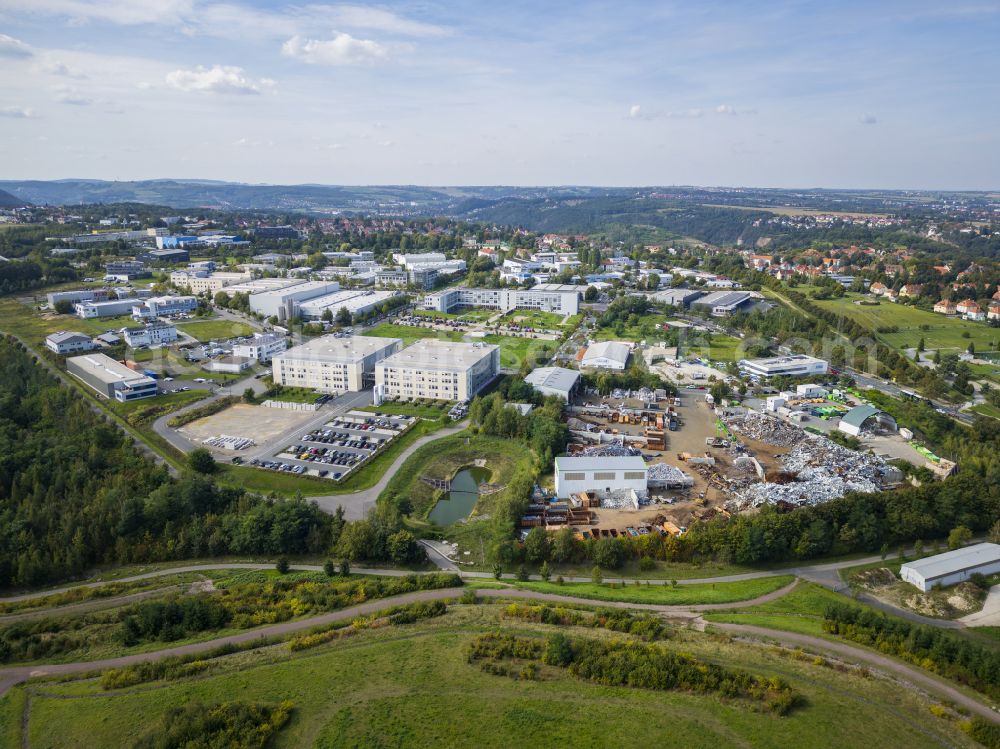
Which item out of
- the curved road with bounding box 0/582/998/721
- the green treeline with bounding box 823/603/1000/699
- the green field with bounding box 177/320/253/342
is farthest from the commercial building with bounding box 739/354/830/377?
the green field with bounding box 177/320/253/342

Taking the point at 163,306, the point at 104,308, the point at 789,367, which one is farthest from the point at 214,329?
the point at 789,367

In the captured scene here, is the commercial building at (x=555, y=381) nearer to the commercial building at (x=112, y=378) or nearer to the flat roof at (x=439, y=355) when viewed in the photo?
the flat roof at (x=439, y=355)

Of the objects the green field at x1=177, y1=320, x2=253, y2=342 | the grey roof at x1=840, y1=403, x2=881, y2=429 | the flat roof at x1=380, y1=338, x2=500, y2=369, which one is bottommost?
the grey roof at x1=840, y1=403, x2=881, y2=429

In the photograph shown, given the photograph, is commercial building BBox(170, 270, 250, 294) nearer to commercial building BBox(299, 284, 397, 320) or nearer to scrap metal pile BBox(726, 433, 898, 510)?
commercial building BBox(299, 284, 397, 320)

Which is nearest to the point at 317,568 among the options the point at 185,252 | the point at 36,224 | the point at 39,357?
the point at 39,357

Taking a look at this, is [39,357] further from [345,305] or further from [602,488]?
[602,488]
